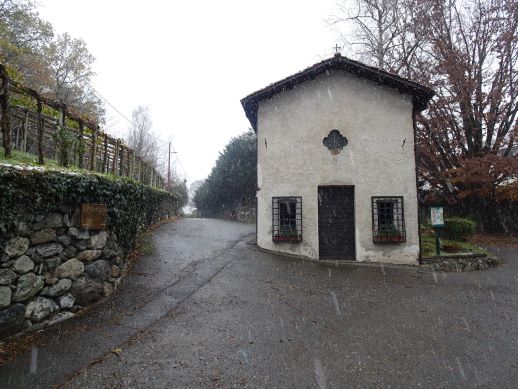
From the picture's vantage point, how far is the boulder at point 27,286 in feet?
13.2

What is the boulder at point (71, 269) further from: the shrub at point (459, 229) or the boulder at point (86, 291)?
the shrub at point (459, 229)

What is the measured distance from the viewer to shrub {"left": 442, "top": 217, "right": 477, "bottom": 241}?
44.8 feet

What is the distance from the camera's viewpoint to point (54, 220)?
4609 mm

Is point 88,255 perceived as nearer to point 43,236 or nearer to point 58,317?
point 43,236

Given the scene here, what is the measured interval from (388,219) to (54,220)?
347 inches

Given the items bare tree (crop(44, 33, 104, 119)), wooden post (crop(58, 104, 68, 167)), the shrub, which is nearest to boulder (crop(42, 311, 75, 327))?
wooden post (crop(58, 104, 68, 167))

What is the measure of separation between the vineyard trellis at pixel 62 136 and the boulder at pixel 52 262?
7.06ft

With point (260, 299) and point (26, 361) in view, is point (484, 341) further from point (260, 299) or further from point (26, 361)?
point (26, 361)

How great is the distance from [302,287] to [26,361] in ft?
16.2

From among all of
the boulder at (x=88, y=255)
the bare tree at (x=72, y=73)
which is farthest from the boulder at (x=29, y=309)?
the bare tree at (x=72, y=73)

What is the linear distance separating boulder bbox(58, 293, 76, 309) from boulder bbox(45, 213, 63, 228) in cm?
110

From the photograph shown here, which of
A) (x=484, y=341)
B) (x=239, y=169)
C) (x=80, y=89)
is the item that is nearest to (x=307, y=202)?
(x=484, y=341)

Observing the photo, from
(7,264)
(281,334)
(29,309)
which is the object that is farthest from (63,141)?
(281,334)

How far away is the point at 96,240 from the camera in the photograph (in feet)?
17.7
